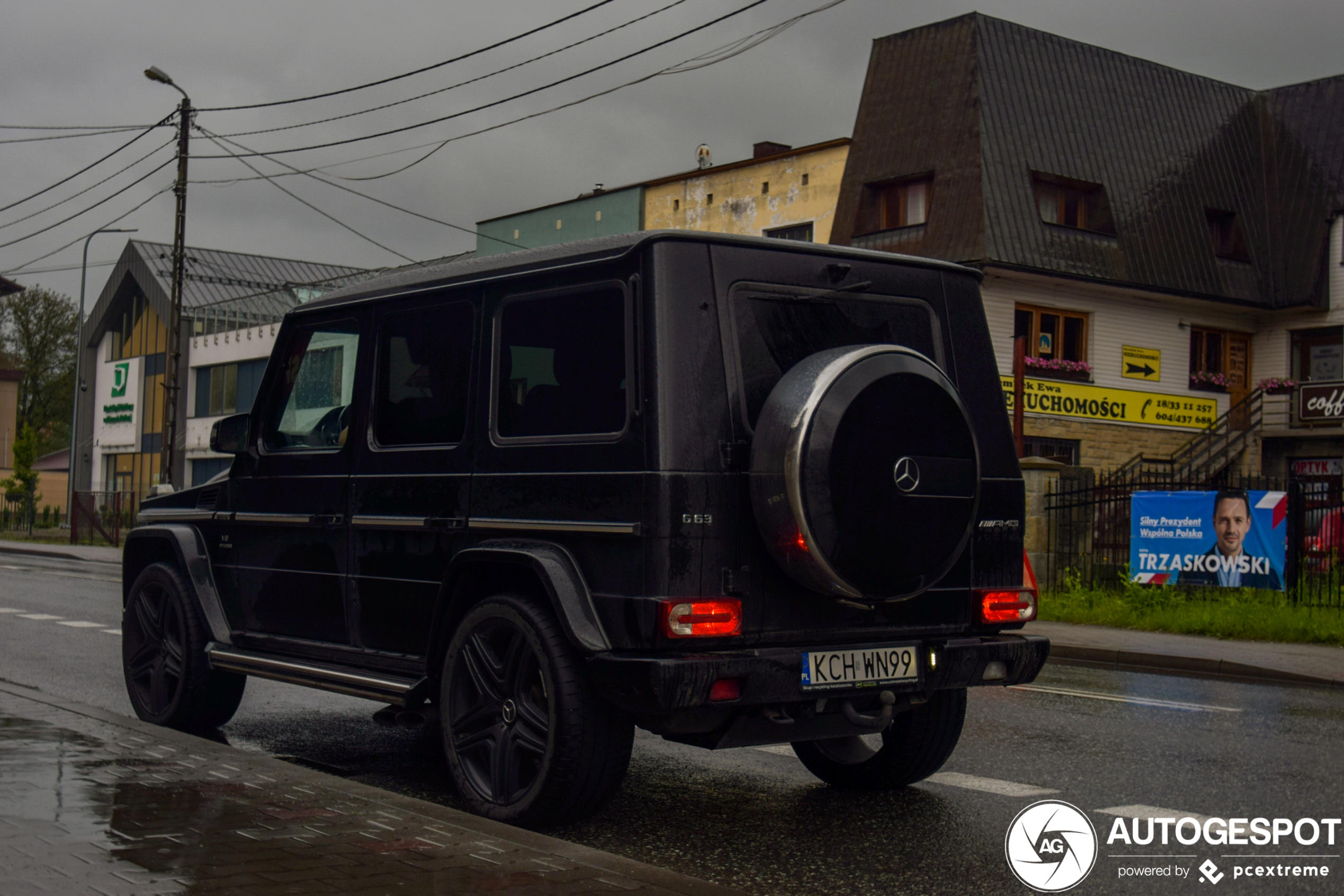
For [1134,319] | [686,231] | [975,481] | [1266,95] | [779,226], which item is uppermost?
[1266,95]

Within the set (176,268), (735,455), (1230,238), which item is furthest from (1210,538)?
(176,268)

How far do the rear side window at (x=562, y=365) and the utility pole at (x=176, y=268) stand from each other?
81.8 ft

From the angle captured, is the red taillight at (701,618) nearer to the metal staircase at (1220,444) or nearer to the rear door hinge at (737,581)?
the rear door hinge at (737,581)

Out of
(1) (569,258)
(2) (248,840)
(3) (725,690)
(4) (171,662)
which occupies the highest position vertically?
(1) (569,258)

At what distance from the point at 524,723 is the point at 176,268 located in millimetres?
27103

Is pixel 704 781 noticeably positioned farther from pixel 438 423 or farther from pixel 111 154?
pixel 111 154

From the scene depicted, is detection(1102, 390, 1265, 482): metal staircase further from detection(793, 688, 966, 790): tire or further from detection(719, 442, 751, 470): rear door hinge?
detection(719, 442, 751, 470): rear door hinge

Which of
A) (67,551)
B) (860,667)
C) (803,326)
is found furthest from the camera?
(67,551)

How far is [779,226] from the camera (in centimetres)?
3922

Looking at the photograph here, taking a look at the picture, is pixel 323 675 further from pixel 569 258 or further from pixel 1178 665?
pixel 1178 665

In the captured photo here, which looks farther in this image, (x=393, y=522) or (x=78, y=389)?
(x=78, y=389)

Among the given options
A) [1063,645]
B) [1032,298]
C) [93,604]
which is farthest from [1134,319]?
[93,604]

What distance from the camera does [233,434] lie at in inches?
290

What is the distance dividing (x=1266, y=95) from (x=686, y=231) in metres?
34.5
